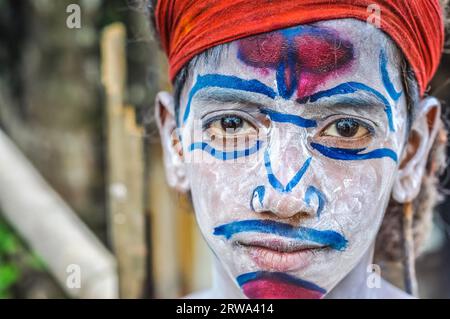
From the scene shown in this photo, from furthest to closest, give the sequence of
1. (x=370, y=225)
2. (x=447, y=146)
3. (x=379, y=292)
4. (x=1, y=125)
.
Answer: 1. (x=1, y=125)
2. (x=447, y=146)
3. (x=379, y=292)
4. (x=370, y=225)

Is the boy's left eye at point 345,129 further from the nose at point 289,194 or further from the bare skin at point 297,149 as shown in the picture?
the nose at point 289,194

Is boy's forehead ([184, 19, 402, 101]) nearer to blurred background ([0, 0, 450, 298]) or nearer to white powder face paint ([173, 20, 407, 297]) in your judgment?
white powder face paint ([173, 20, 407, 297])

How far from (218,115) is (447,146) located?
1.04 metres

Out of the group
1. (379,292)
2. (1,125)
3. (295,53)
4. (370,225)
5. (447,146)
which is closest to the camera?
(295,53)

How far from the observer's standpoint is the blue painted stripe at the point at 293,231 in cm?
188

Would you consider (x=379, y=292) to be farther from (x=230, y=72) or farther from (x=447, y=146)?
(x=230, y=72)

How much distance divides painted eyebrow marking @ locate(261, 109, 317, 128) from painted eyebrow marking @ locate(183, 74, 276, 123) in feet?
0.16

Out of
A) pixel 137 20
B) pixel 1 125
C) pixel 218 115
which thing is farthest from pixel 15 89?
pixel 218 115

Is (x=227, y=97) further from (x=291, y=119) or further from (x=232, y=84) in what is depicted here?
(x=291, y=119)

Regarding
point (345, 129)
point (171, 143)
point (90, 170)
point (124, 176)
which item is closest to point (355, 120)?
point (345, 129)

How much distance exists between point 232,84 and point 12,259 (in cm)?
220

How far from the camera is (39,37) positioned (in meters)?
3.83

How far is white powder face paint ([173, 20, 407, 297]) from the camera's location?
1.87 metres

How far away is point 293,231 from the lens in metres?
1.88
